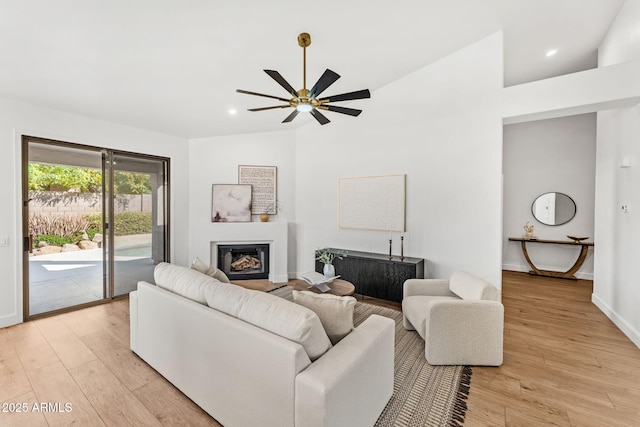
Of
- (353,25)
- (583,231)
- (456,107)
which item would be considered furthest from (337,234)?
(583,231)

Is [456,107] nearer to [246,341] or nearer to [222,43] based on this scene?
[222,43]

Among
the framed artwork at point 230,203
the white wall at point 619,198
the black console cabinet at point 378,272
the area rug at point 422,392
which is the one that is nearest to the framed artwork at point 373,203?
the black console cabinet at point 378,272

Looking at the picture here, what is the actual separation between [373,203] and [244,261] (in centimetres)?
265

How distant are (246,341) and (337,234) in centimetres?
334

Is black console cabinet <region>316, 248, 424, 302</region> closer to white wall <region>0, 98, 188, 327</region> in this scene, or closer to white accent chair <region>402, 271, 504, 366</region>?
white accent chair <region>402, 271, 504, 366</region>

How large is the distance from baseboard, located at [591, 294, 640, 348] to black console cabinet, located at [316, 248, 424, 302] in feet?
6.81

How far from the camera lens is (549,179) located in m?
5.41

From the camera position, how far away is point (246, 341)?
148 centimetres

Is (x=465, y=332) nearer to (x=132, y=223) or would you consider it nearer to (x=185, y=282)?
(x=185, y=282)

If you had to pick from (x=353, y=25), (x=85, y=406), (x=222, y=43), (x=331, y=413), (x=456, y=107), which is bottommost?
(x=85, y=406)

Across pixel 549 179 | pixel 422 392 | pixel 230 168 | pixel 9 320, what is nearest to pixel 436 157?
pixel 422 392

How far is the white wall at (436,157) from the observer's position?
3.28 m

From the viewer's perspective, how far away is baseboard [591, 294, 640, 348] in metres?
2.72

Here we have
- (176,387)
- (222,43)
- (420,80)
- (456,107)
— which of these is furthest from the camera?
(420,80)
